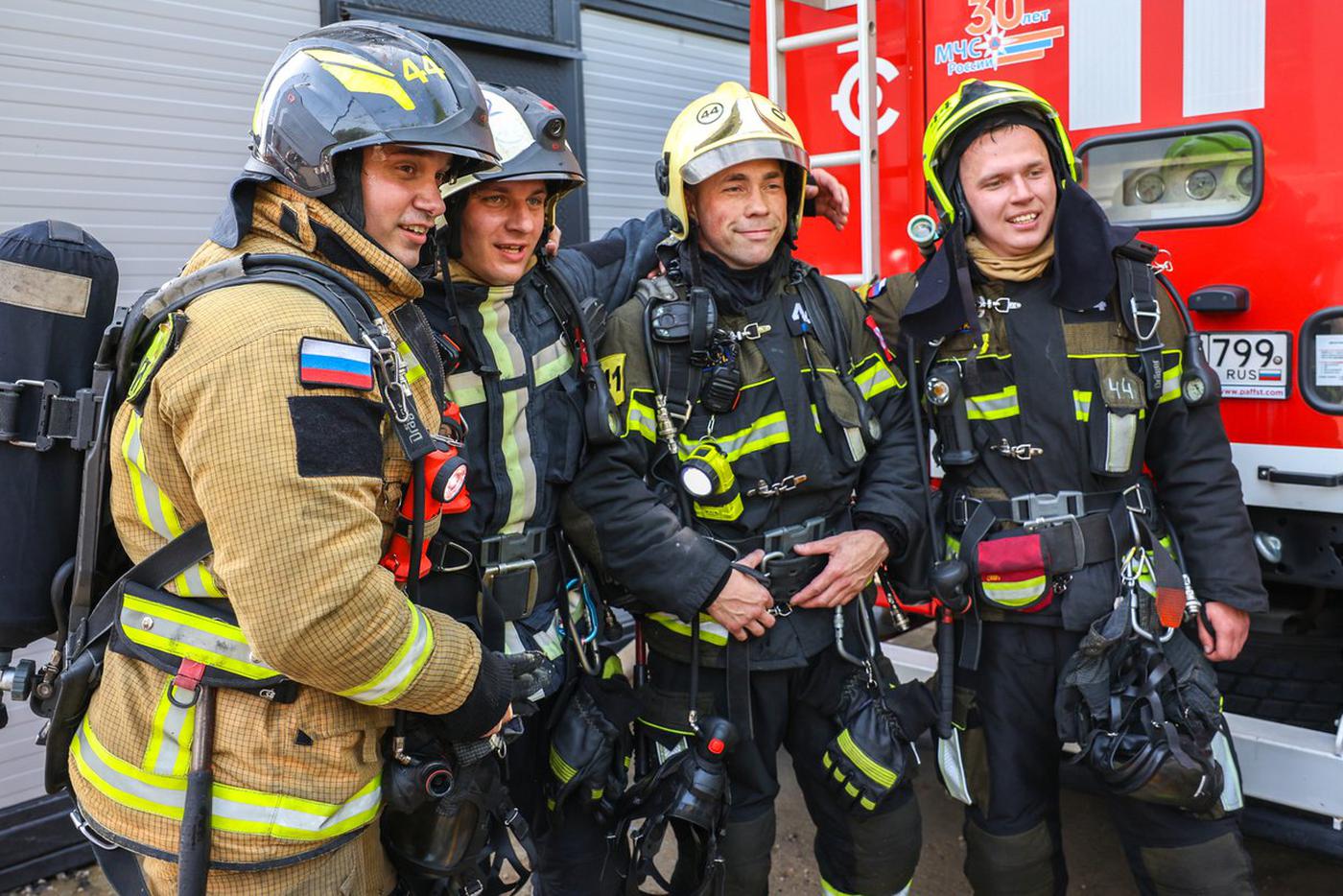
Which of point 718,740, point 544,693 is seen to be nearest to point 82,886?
point 544,693

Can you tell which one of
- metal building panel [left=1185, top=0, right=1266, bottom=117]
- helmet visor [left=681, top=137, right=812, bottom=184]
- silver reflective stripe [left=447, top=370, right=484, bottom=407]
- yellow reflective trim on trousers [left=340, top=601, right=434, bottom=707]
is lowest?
yellow reflective trim on trousers [left=340, top=601, right=434, bottom=707]

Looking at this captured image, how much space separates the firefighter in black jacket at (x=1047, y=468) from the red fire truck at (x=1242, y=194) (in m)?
0.20

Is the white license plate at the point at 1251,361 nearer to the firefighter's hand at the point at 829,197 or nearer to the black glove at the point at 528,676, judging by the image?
the firefighter's hand at the point at 829,197

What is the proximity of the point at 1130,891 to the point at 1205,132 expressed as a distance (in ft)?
7.54

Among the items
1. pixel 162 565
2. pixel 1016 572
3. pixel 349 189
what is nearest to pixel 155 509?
pixel 162 565

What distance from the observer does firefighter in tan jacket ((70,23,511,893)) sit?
5.24 feet

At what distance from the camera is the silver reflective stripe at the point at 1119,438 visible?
2508 mm

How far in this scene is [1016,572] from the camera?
2549mm

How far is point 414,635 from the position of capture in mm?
1771

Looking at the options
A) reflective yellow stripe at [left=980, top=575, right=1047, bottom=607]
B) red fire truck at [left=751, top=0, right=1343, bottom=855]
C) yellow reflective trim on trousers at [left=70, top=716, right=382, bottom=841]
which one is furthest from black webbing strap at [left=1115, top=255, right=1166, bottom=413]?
yellow reflective trim on trousers at [left=70, top=716, right=382, bottom=841]

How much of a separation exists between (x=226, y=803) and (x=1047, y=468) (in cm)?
189

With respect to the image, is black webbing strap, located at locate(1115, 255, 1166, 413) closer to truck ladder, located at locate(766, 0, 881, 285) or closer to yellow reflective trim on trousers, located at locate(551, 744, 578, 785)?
truck ladder, located at locate(766, 0, 881, 285)

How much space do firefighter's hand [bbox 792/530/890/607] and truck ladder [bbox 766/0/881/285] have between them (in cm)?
95

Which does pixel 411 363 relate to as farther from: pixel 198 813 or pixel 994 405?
pixel 994 405
